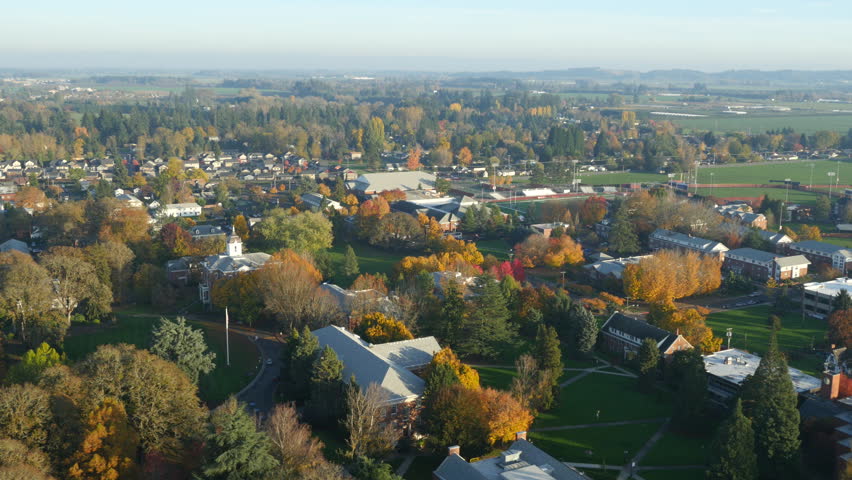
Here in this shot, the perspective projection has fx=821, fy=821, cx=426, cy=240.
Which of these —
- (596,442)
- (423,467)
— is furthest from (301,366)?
(596,442)

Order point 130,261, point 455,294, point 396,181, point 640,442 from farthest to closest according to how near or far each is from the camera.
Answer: point 396,181 < point 130,261 < point 455,294 < point 640,442

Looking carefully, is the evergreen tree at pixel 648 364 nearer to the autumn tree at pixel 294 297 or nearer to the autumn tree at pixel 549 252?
the autumn tree at pixel 294 297

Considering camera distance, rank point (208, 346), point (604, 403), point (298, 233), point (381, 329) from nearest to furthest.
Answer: point (604, 403) < point (381, 329) < point (208, 346) < point (298, 233)

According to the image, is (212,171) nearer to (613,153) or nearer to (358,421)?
(613,153)

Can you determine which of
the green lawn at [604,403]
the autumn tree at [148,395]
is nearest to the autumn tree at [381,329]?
the green lawn at [604,403]

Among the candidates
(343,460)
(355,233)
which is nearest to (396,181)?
(355,233)

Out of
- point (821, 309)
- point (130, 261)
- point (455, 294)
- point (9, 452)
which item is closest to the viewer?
point (9, 452)

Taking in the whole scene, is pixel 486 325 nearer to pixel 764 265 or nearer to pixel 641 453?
pixel 641 453
